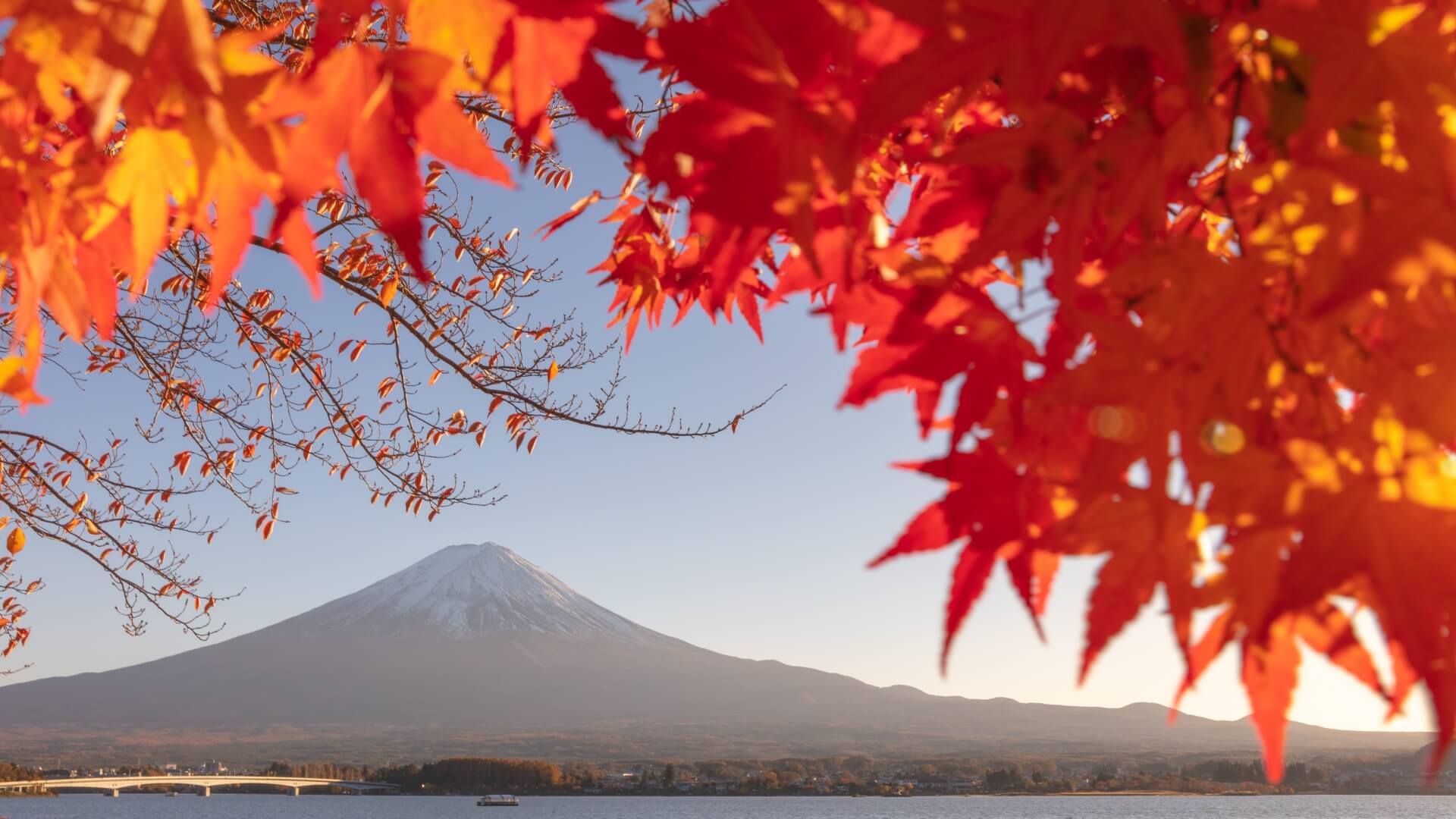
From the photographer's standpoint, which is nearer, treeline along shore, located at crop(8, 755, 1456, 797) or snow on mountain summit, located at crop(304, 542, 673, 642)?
treeline along shore, located at crop(8, 755, 1456, 797)

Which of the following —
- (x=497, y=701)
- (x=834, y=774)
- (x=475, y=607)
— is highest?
(x=475, y=607)

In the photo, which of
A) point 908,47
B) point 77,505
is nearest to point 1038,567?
point 908,47

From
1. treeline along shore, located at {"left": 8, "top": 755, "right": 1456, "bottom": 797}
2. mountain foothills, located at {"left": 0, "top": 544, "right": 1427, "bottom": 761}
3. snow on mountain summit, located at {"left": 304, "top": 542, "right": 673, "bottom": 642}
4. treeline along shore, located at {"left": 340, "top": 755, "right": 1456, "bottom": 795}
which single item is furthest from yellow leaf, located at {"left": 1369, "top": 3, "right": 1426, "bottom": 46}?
snow on mountain summit, located at {"left": 304, "top": 542, "right": 673, "bottom": 642}

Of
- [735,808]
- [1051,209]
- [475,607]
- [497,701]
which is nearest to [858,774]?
[735,808]

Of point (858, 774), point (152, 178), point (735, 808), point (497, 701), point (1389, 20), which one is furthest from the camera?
point (735, 808)

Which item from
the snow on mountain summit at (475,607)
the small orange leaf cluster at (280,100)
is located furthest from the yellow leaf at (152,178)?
the snow on mountain summit at (475,607)

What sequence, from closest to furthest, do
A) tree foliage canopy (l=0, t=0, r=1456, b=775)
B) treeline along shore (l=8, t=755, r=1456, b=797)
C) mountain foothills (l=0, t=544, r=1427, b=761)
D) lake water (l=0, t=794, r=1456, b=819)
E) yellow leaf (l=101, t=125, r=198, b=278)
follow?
tree foliage canopy (l=0, t=0, r=1456, b=775)
yellow leaf (l=101, t=125, r=198, b=278)
treeline along shore (l=8, t=755, r=1456, b=797)
mountain foothills (l=0, t=544, r=1427, b=761)
lake water (l=0, t=794, r=1456, b=819)

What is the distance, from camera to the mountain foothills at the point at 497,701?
11294 cm

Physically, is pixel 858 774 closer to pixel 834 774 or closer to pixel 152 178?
pixel 834 774

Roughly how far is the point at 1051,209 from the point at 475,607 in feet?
461

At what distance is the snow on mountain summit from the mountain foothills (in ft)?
0.76

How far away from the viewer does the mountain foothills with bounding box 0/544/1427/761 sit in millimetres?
112938

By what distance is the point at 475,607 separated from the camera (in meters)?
134

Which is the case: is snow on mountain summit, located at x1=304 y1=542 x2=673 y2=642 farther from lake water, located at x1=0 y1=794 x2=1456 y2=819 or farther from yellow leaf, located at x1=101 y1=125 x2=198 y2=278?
yellow leaf, located at x1=101 y1=125 x2=198 y2=278
